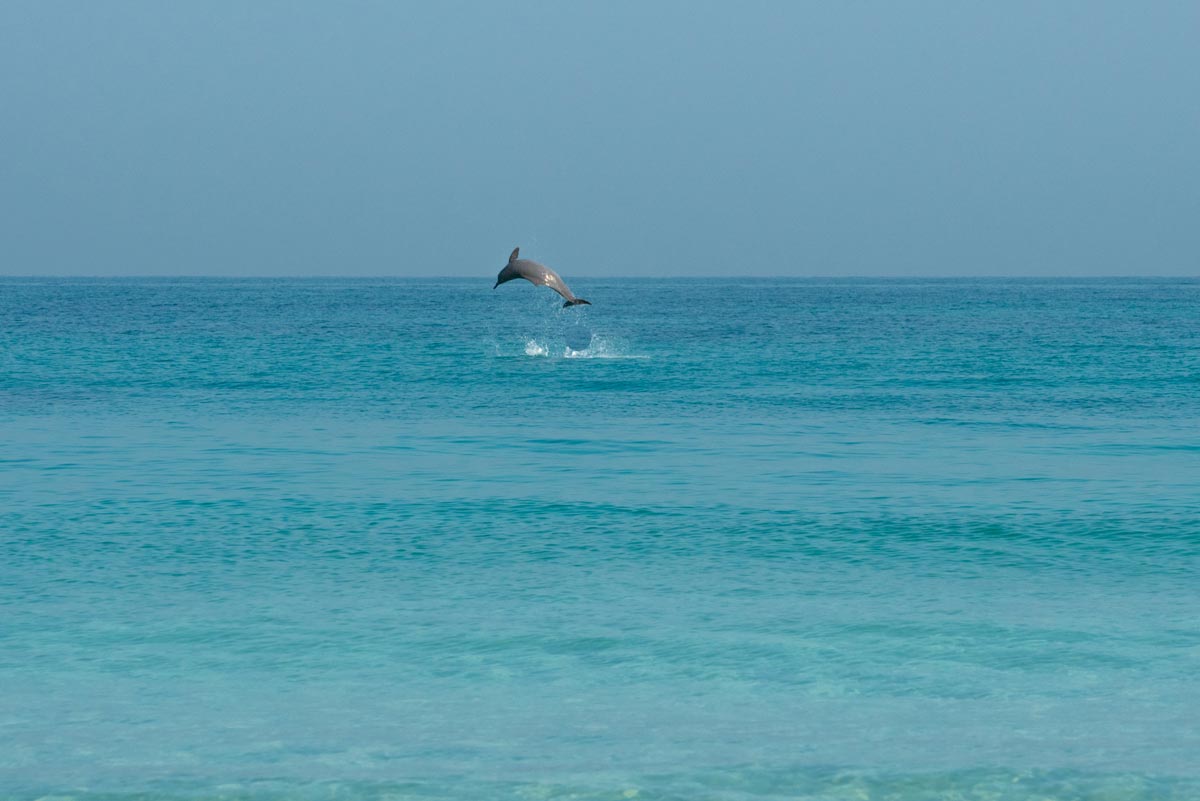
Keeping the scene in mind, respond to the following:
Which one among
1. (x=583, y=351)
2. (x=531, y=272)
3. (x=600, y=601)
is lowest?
(x=600, y=601)

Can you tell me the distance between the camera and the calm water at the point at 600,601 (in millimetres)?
10047

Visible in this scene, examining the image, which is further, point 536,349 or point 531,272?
point 536,349

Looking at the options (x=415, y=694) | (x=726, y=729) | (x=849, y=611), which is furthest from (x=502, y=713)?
(x=849, y=611)

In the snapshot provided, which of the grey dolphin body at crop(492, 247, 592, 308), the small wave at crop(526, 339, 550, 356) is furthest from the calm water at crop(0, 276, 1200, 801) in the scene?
the small wave at crop(526, 339, 550, 356)

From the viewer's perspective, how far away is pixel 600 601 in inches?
590

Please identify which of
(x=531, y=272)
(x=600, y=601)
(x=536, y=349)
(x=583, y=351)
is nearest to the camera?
(x=600, y=601)

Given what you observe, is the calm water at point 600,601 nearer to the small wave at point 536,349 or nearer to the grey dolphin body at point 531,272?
the grey dolphin body at point 531,272

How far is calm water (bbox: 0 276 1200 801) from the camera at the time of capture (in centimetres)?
1005

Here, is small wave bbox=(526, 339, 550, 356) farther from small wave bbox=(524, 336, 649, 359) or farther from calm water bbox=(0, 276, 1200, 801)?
calm water bbox=(0, 276, 1200, 801)

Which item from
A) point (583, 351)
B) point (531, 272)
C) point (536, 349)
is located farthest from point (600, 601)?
point (536, 349)

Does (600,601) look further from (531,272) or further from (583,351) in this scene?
(583,351)

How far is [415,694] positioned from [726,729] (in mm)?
2595

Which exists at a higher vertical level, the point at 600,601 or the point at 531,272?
the point at 531,272

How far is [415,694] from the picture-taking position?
38.2 ft
